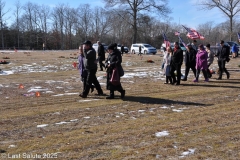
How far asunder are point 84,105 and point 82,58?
2.14 meters

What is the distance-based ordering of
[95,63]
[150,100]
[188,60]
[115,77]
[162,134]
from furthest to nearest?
[188,60], [95,63], [150,100], [115,77], [162,134]

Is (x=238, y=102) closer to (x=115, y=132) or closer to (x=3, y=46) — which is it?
(x=115, y=132)

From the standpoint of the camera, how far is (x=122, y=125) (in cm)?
639

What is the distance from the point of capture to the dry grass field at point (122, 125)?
16.0 ft

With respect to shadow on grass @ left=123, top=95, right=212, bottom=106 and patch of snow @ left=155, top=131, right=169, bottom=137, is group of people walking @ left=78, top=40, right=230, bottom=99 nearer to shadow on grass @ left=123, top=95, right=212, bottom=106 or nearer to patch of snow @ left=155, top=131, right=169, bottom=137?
shadow on grass @ left=123, top=95, right=212, bottom=106

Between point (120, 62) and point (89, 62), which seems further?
point (89, 62)

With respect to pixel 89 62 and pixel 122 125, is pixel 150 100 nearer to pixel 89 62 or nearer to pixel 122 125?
pixel 89 62

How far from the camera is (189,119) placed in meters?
6.88

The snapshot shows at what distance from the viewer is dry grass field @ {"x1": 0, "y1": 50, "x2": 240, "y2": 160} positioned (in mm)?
4879

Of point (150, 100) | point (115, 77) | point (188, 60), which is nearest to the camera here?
point (115, 77)

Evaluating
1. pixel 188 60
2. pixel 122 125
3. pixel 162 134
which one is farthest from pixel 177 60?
pixel 162 134

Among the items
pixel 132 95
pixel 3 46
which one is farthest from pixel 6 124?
pixel 3 46

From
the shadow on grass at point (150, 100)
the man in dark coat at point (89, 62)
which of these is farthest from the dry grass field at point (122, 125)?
the man in dark coat at point (89, 62)

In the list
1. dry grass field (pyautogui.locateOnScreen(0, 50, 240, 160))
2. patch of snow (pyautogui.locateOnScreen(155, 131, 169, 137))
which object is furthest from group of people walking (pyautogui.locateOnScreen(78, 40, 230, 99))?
patch of snow (pyautogui.locateOnScreen(155, 131, 169, 137))
